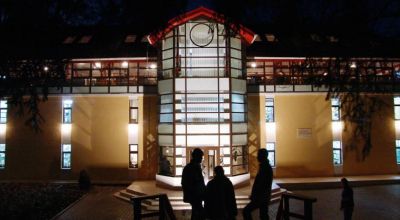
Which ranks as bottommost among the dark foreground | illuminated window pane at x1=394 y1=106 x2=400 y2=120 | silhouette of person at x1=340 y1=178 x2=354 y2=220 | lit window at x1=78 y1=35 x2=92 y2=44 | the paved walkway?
the paved walkway

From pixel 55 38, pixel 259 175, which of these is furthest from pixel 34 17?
pixel 259 175

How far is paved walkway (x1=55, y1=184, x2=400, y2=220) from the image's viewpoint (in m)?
12.5

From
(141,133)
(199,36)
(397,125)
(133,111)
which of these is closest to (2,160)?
(133,111)

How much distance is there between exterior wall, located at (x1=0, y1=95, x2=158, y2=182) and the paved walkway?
2.53 metres

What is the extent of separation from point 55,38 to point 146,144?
11.8 m

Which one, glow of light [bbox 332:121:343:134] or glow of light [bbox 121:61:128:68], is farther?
glow of light [bbox 121:61:128:68]

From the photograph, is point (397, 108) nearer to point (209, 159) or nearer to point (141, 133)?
point (209, 159)

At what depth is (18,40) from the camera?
815cm

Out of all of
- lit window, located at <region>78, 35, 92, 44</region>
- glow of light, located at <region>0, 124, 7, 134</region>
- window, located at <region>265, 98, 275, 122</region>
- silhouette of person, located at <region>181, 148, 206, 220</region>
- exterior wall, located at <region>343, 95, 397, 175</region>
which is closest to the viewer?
silhouette of person, located at <region>181, 148, 206, 220</region>

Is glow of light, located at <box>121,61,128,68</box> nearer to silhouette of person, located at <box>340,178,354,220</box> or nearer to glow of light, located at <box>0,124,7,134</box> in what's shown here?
glow of light, located at <box>0,124,7,134</box>

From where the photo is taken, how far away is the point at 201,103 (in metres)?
17.2

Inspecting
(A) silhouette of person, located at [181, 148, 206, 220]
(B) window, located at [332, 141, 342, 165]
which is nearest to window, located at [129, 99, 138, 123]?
(B) window, located at [332, 141, 342, 165]

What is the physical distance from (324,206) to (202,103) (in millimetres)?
7069

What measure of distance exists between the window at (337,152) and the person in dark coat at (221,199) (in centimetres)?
1553
